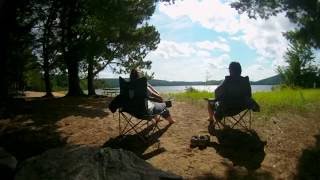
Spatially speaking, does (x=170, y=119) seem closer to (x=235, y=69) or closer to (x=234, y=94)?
(x=234, y=94)

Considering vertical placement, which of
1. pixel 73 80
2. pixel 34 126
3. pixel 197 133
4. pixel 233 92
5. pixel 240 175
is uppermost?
pixel 73 80

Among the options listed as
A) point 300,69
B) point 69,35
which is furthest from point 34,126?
point 300,69

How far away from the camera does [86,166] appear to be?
5469 millimetres

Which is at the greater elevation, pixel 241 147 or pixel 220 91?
pixel 220 91

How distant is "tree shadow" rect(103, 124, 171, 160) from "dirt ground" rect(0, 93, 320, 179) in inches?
0.7

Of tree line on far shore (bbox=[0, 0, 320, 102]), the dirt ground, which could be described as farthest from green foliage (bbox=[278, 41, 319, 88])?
the dirt ground

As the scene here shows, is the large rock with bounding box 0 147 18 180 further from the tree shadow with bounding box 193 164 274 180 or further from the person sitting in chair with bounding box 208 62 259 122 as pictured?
the person sitting in chair with bounding box 208 62 259 122

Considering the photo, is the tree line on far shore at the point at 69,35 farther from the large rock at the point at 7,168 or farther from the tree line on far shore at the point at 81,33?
the large rock at the point at 7,168

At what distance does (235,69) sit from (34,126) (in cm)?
422

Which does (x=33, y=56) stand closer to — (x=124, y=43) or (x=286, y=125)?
(x=124, y=43)

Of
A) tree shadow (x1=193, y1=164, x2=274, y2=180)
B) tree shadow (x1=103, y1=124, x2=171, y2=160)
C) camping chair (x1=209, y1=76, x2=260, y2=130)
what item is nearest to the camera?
tree shadow (x1=193, y1=164, x2=274, y2=180)

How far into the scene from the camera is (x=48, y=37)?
21812 mm

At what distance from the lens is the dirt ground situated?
690cm

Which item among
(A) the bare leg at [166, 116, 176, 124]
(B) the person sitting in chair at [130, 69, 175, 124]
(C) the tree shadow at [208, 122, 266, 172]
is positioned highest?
(B) the person sitting in chair at [130, 69, 175, 124]
